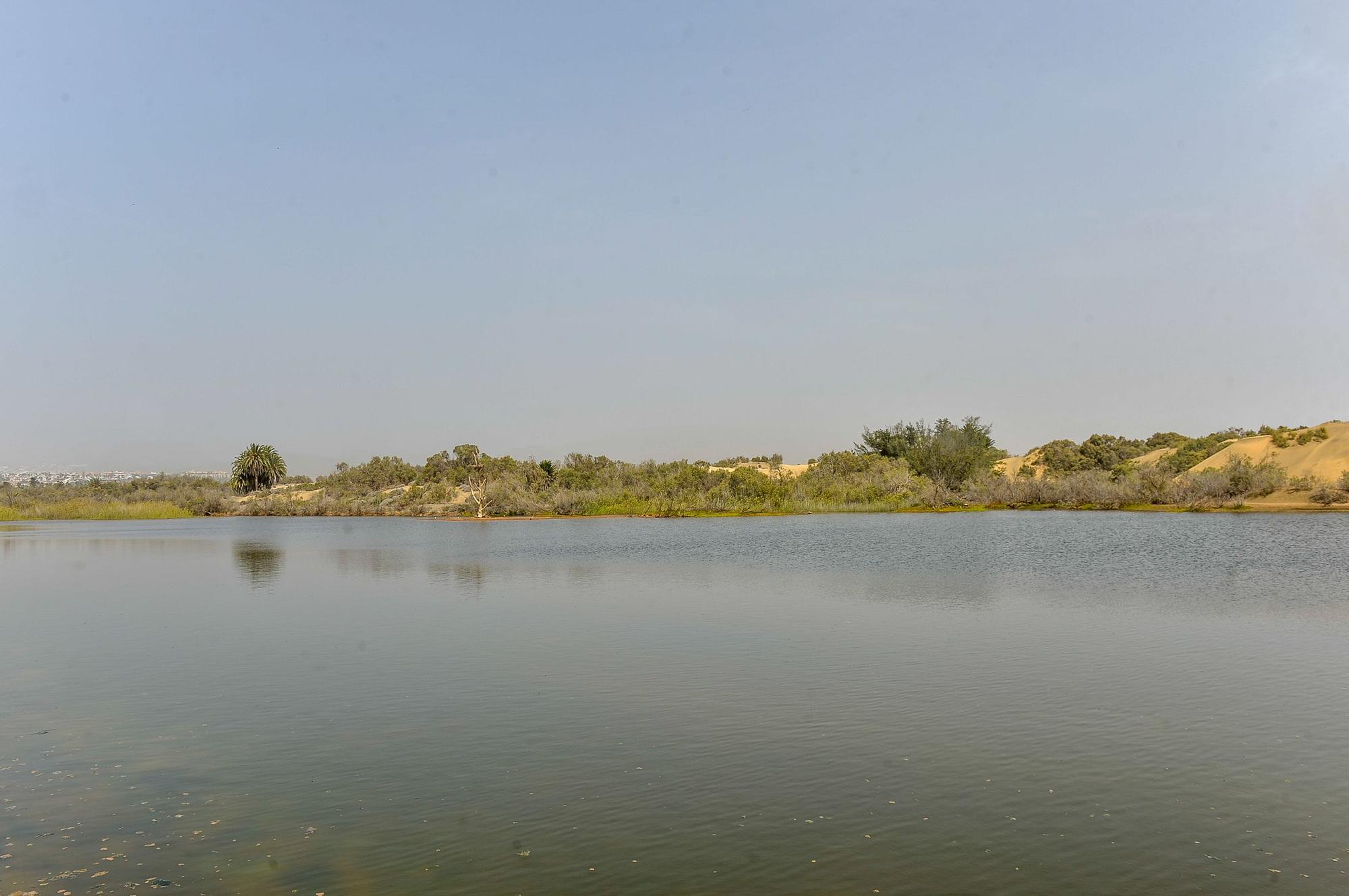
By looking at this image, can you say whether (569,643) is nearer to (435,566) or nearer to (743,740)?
(743,740)

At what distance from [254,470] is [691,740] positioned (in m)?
130

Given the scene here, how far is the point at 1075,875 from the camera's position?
6797 mm

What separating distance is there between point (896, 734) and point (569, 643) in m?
7.89

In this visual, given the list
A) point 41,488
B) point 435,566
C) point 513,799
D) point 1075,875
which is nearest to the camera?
point 1075,875

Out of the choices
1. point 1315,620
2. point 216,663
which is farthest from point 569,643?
point 1315,620

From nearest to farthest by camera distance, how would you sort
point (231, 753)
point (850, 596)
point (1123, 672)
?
1. point (231, 753)
2. point (1123, 672)
3. point (850, 596)

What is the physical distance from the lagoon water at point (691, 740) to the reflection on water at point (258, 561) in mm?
5793

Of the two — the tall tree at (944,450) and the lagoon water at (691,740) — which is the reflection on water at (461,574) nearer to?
the lagoon water at (691,740)

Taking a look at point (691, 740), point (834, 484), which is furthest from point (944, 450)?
point (691, 740)

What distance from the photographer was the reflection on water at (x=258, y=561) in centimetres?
3086

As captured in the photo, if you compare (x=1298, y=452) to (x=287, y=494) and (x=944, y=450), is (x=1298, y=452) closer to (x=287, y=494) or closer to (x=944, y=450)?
(x=944, y=450)

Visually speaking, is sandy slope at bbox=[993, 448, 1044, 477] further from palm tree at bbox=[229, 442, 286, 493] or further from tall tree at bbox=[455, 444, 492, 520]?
palm tree at bbox=[229, 442, 286, 493]

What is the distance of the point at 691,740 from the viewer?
1052 centimetres

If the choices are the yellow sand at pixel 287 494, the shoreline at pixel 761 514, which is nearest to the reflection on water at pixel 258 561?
the shoreline at pixel 761 514
